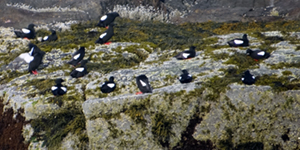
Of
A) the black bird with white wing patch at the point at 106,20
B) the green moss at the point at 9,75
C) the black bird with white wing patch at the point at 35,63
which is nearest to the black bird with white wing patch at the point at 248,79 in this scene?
the black bird with white wing patch at the point at 35,63

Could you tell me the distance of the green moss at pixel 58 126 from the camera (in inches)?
346

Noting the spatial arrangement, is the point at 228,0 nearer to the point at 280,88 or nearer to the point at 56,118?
the point at 280,88

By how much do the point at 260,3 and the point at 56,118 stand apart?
22.7 metres

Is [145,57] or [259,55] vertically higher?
[259,55]

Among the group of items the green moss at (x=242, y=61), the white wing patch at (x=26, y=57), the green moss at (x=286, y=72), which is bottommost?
the white wing patch at (x=26, y=57)

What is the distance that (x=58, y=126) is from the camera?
938cm

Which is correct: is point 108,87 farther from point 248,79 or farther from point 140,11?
point 140,11

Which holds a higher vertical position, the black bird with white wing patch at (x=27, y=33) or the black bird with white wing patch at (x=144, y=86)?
the black bird with white wing patch at (x=144, y=86)

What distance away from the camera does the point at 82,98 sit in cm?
1043

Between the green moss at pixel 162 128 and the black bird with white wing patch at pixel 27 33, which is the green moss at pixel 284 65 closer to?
the green moss at pixel 162 128

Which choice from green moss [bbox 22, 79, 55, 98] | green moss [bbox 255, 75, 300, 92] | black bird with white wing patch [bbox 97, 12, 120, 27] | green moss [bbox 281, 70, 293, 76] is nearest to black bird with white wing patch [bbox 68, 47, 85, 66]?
green moss [bbox 22, 79, 55, 98]

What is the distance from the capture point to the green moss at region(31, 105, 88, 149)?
28.8 ft

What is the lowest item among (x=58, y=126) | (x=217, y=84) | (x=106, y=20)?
(x=58, y=126)

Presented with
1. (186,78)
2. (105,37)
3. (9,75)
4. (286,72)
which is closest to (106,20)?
(105,37)
